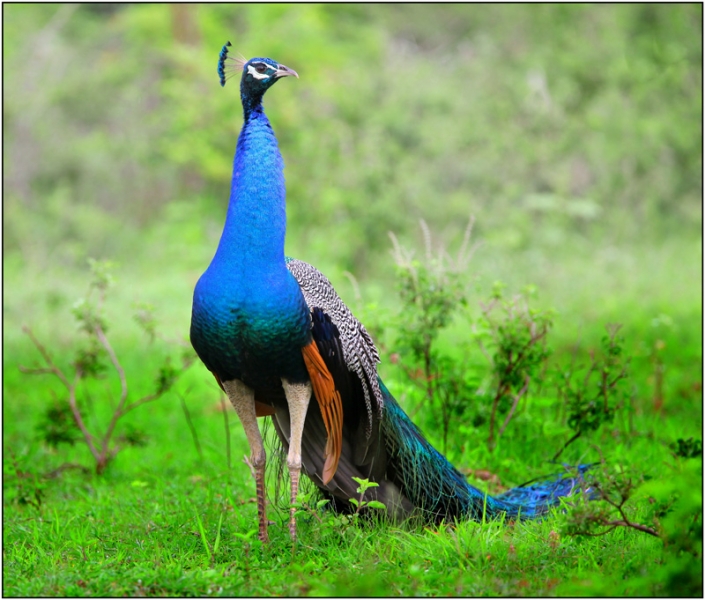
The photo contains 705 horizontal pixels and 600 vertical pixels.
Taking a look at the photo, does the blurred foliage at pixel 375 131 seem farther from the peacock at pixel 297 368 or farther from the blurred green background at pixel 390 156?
the peacock at pixel 297 368

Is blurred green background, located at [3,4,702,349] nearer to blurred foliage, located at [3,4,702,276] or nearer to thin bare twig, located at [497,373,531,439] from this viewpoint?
blurred foliage, located at [3,4,702,276]

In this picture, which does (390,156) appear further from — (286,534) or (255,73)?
(286,534)

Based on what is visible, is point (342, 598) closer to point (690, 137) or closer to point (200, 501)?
point (200, 501)

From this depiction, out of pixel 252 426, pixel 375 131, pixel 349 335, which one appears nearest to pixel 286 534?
pixel 252 426

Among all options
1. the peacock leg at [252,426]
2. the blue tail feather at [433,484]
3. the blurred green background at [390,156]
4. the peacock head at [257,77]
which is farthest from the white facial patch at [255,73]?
the blurred green background at [390,156]

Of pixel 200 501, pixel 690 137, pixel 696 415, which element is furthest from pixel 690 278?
pixel 200 501

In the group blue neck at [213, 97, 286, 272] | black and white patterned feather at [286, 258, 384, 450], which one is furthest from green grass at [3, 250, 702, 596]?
blue neck at [213, 97, 286, 272]

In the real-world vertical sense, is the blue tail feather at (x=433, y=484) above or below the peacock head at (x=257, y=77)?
below

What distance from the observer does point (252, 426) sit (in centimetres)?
390

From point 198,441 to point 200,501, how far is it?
144 cm

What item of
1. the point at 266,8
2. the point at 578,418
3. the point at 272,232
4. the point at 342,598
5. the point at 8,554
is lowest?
the point at 8,554

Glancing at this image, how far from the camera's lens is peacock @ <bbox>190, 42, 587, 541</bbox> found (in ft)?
11.5

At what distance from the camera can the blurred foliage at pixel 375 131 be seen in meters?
10.8

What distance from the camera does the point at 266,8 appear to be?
14.8 metres
